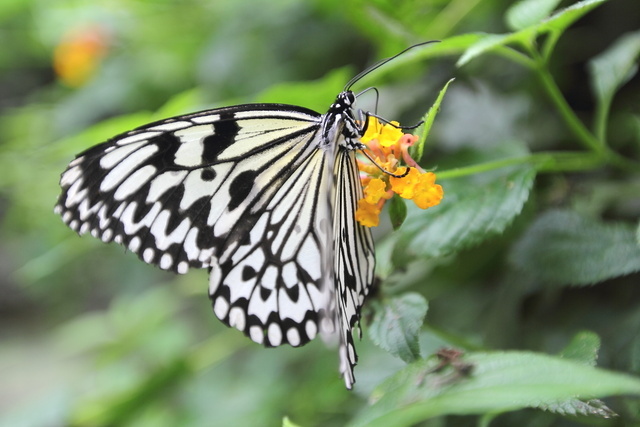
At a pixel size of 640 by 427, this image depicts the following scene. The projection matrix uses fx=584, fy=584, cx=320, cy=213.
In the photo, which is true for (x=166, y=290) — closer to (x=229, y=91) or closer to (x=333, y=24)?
(x=229, y=91)

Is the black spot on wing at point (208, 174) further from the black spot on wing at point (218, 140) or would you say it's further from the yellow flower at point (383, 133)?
the yellow flower at point (383, 133)

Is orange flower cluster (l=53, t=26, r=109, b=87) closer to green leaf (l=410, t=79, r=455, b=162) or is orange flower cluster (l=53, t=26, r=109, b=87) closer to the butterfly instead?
Answer: the butterfly

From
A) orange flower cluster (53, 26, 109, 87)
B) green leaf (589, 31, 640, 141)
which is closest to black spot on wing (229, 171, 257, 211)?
green leaf (589, 31, 640, 141)

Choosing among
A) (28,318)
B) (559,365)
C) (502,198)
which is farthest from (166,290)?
(28,318)

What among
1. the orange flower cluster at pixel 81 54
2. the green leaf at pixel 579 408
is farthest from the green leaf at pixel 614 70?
the orange flower cluster at pixel 81 54

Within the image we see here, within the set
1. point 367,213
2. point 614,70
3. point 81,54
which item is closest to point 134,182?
point 367,213
